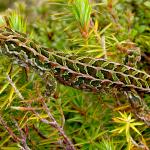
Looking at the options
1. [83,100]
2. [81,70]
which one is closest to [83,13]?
[81,70]

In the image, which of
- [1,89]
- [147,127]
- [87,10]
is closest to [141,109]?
[147,127]

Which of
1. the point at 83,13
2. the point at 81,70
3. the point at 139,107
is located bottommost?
the point at 139,107

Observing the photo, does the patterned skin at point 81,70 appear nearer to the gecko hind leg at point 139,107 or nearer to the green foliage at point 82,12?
the gecko hind leg at point 139,107

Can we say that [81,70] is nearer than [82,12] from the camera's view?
No

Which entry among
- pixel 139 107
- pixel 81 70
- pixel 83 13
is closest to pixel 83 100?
pixel 81 70

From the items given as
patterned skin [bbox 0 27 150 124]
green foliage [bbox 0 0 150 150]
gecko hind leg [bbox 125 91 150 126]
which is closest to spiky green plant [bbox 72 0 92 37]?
green foliage [bbox 0 0 150 150]

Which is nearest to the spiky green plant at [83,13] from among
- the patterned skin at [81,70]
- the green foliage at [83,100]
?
the green foliage at [83,100]

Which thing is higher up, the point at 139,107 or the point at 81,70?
the point at 81,70

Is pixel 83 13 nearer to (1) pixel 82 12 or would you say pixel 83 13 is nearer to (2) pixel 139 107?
(1) pixel 82 12

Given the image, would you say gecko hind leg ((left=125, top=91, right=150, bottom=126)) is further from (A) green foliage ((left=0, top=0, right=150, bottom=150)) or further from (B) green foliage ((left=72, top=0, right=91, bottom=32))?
(B) green foliage ((left=72, top=0, right=91, bottom=32))
